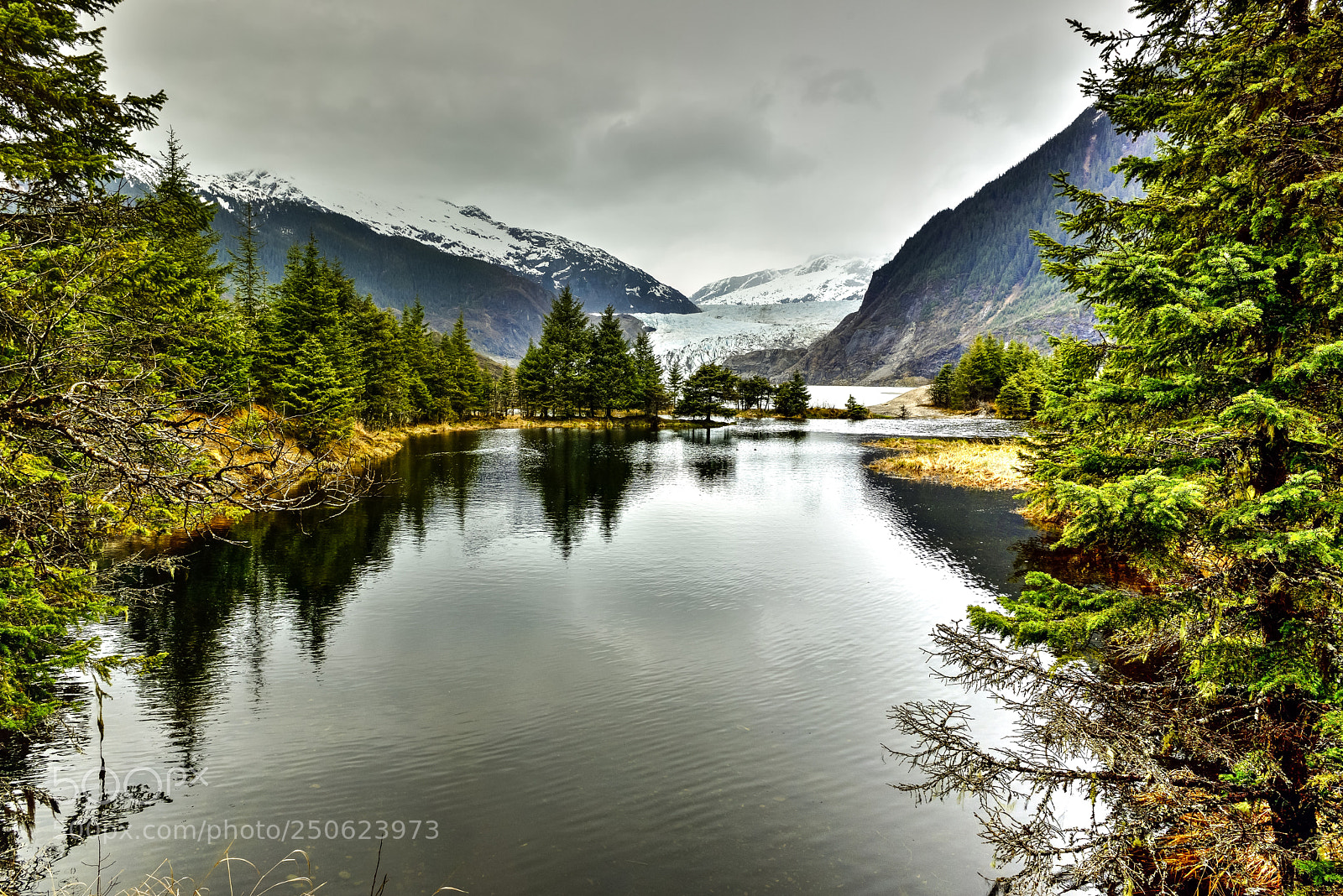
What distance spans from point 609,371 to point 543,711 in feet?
260

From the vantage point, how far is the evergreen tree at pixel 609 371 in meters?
88.0

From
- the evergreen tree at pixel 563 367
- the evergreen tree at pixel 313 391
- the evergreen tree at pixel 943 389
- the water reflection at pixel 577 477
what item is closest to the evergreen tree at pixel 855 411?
the evergreen tree at pixel 943 389

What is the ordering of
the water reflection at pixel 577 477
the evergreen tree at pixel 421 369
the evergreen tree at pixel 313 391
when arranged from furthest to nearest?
1. the evergreen tree at pixel 421 369
2. the evergreen tree at pixel 313 391
3. the water reflection at pixel 577 477

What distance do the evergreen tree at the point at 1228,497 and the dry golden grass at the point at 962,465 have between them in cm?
3102

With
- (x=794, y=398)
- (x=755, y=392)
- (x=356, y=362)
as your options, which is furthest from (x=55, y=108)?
(x=755, y=392)

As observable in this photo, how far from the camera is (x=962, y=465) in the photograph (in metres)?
41.0

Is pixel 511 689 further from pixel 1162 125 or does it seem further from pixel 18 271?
pixel 1162 125

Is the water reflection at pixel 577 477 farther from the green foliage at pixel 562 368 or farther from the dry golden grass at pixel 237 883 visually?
the green foliage at pixel 562 368

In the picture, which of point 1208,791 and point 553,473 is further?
point 553,473

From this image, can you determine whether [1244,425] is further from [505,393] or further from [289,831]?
[505,393]

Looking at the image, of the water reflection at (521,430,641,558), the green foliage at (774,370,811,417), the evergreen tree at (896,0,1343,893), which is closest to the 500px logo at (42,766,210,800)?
the evergreen tree at (896,0,1343,893)

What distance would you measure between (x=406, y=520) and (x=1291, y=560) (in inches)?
1123

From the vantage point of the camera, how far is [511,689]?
12.0 meters

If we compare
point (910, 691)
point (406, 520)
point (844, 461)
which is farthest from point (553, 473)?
point (910, 691)
